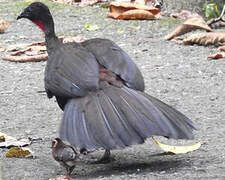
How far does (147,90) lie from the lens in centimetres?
668

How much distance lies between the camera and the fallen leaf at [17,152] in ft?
15.5

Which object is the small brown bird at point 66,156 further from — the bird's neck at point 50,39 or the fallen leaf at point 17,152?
the bird's neck at point 50,39

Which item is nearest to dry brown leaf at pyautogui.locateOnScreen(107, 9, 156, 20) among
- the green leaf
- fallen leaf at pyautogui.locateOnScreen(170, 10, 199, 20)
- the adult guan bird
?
the green leaf

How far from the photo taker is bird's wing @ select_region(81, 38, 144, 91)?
4680mm

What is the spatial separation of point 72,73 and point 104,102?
15.3 inches

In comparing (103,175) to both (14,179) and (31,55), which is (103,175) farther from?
(31,55)

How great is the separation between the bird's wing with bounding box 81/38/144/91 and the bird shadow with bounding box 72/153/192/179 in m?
0.58

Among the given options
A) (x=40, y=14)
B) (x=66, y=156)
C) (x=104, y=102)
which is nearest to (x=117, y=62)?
(x=104, y=102)

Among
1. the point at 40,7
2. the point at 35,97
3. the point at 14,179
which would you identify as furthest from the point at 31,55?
the point at 14,179

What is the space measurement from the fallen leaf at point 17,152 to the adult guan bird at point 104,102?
1.52 ft

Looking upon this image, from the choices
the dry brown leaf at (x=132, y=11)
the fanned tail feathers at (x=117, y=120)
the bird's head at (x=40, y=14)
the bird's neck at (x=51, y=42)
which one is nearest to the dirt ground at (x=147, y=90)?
the dry brown leaf at (x=132, y=11)

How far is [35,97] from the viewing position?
21.6 ft

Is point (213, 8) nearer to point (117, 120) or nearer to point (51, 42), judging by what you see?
point (51, 42)

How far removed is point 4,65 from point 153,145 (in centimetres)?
318
